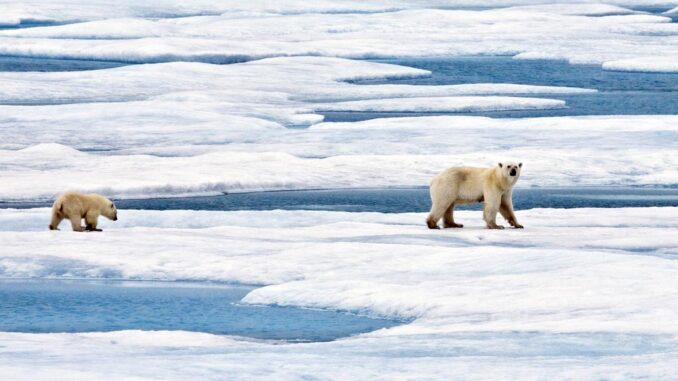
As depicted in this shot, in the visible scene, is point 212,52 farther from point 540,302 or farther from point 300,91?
point 540,302

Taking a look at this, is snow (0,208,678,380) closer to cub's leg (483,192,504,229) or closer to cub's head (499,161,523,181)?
cub's leg (483,192,504,229)

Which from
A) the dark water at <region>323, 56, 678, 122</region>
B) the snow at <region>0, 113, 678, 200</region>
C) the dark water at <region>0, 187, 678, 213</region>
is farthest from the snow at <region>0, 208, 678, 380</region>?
the dark water at <region>323, 56, 678, 122</region>

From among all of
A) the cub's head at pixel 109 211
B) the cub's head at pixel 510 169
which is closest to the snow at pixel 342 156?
the cub's head at pixel 109 211

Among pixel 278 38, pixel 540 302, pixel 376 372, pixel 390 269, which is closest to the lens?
pixel 376 372

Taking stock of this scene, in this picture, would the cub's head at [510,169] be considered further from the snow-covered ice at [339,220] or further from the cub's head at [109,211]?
the cub's head at [109,211]

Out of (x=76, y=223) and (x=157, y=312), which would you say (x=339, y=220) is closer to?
(x=76, y=223)

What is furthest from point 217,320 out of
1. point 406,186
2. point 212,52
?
point 212,52

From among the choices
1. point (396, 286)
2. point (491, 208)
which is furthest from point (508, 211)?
point (396, 286)
